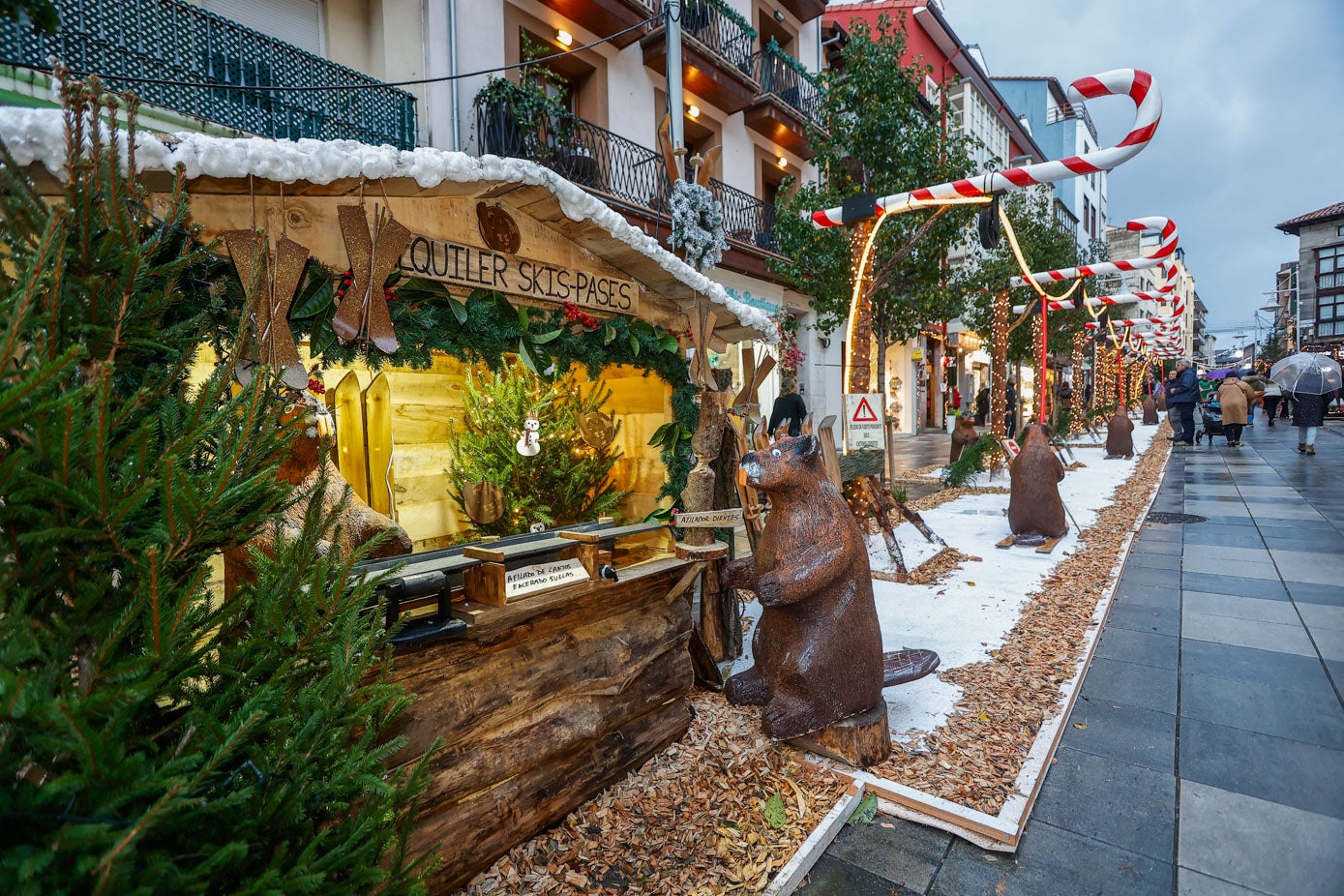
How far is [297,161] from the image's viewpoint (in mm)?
2217

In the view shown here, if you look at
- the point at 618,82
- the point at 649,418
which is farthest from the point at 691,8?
the point at 649,418

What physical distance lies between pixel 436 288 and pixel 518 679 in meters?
1.71

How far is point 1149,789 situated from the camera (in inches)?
111

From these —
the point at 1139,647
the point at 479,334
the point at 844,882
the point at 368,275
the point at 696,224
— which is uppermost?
the point at 696,224

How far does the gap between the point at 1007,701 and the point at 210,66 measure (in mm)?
9415

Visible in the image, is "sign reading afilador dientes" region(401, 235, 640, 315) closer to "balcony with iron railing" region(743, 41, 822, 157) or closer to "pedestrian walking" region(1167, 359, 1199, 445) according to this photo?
"balcony with iron railing" region(743, 41, 822, 157)

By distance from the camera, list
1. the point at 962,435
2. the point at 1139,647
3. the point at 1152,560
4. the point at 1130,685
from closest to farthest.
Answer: the point at 1130,685 → the point at 1139,647 → the point at 1152,560 → the point at 962,435

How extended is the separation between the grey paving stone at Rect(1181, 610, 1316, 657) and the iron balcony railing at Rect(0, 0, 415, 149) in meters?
7.66

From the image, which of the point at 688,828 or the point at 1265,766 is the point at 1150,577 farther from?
the point at 688,828

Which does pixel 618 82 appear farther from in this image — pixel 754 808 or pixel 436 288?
pixel 754 808

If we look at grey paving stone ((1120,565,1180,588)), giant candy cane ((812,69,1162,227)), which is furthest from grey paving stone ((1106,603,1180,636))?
giant candy cane ((812,69,1162,227))

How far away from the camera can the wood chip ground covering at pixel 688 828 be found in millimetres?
2389

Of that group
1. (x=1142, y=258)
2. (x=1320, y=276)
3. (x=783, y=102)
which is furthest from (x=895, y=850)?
(x=1320, y=276)

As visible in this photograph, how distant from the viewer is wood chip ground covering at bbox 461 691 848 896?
2.39 m
